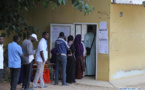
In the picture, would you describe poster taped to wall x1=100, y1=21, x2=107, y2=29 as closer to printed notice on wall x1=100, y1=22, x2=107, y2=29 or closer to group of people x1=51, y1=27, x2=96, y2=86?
printed notice on wall x1=100, y1=22, x2=107, y2=29

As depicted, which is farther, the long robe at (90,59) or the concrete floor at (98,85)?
the long robe at (90,59)

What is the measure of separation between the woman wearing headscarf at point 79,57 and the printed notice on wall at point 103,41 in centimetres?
73

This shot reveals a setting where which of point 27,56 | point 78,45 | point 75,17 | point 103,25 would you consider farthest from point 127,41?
point 27,56

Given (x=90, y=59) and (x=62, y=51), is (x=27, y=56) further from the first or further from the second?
(x=90, y=59)

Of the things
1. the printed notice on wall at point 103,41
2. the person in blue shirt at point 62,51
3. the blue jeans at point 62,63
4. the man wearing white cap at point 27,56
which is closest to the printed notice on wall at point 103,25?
the printed notice on wall at point 103,41

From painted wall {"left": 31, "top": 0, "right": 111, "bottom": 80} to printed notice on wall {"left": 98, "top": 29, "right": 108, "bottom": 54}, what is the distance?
219 millimetres

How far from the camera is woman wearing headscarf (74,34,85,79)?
9281 mm

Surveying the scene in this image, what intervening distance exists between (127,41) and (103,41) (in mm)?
1192

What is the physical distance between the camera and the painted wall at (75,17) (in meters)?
9.05

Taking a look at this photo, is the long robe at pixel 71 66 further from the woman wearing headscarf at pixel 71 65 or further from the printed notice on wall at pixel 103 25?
the printed notice on wall at pixel 103 25

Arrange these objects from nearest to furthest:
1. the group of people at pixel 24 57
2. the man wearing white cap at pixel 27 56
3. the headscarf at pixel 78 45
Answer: the group of people at pixel 24 57 < the man wearing white cap at pixel 27 56 < the headscarf at pixel 78 45

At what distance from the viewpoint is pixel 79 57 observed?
9.39 m

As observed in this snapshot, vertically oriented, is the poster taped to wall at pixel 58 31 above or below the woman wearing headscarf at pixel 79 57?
above

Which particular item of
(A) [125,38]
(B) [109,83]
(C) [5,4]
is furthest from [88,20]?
(C) [5,4]
